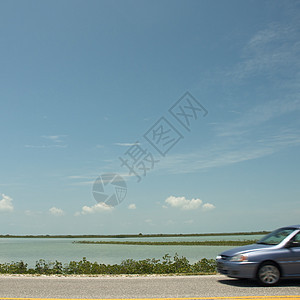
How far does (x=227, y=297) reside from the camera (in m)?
8.23

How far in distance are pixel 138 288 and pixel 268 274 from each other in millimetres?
3606

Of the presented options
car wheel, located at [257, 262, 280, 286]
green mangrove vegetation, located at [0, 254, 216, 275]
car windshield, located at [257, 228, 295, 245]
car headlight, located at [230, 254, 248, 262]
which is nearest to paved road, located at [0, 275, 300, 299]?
car wheel, located at [257, 262, 280, 286]

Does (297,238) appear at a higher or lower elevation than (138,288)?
higher

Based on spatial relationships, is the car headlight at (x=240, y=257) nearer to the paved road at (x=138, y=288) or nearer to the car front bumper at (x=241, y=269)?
the car front bumper at (x=241, y=269)

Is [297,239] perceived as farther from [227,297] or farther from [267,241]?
[227,297]

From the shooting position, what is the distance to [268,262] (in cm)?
973

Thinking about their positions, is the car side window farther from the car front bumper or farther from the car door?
the car front bumper

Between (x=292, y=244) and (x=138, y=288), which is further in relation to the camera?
(x=292, y=244)

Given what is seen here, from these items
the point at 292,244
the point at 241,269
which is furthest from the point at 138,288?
the point at 292,244

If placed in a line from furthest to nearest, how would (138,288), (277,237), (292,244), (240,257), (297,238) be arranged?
(277,237)
(297,238)
(292,244)
(240,257)
(138,288)

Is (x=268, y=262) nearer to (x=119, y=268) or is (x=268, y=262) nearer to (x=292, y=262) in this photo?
(x=292, y=262)

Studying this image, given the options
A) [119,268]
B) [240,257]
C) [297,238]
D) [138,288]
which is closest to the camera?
[138,288]

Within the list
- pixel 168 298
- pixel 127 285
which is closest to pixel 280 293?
pixel 168 298

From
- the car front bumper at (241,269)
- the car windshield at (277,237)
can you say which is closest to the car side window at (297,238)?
the car windshield at (277,237)
